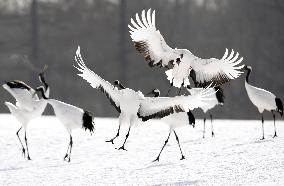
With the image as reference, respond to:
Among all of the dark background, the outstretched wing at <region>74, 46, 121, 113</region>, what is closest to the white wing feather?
the outstretched wing at <region>74, 46, 121, 113</region>

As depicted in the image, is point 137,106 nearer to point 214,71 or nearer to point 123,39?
point 214,71

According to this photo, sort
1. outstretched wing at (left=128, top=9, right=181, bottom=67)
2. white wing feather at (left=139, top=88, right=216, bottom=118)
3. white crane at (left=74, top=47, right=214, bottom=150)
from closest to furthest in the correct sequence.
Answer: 1. white wing feather at (left=139, top=88, right=216, bottom=118)
2. white crane at (left=74, top=47, right=214, bottom=150)
3. outstretched wing at (left=128, top=9, right=181, bottom=67)

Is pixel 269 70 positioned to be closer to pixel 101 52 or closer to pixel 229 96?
pixel 229 96

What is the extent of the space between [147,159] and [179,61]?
152 cm

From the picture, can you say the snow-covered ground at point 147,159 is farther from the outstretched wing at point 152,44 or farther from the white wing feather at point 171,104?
the outstretched wing at point 152,44

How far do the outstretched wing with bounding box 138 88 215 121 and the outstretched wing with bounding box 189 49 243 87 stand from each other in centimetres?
105

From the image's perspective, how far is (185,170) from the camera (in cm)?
733

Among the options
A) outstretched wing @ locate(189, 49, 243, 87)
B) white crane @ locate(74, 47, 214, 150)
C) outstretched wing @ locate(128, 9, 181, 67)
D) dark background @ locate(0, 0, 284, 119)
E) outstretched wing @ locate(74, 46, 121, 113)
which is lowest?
white crane @ locate(74, 47, 214, 150)

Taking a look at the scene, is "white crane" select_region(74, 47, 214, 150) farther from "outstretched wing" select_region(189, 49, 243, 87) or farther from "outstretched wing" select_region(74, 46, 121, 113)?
"outstretched wing" select_region(189, 49, 243, 87)

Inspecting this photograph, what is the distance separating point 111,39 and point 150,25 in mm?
24212

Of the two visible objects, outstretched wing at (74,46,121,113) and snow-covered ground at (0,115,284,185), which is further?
outstretched wing at (74,46,121,113)

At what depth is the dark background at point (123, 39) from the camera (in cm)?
2939

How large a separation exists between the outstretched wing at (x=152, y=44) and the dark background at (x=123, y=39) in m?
20.5

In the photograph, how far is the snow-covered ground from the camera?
6895 mm
